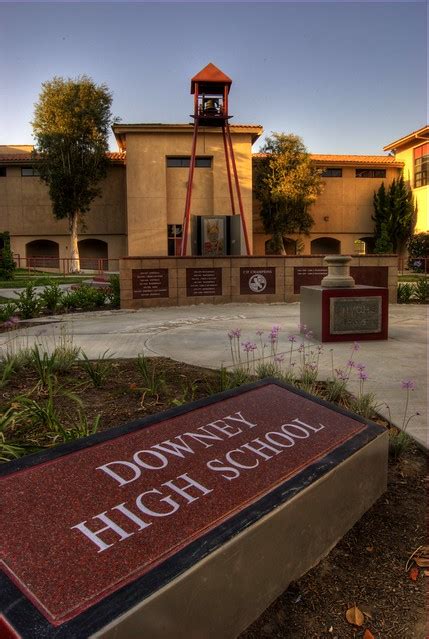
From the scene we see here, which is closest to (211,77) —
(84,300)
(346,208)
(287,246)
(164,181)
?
(84,300)

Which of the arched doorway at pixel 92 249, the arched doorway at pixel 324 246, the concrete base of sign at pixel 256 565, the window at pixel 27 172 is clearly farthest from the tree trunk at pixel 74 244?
the concrete base of sign at pixel 256 565

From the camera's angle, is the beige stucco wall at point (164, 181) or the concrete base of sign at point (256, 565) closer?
the concrete base of sign at point (256, 565)

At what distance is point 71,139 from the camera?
1259 inches

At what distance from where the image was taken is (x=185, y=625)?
1.67 metres

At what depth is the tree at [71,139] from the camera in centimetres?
3188

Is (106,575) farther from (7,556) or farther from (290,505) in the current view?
(290,505)

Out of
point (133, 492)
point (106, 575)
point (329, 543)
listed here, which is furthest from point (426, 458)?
point (106, 575)

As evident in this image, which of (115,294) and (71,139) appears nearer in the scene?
(115,294)

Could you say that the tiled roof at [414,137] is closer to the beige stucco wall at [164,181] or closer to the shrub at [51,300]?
the beige stucco wall at [164,181]

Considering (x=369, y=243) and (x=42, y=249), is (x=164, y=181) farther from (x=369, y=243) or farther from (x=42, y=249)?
(x=369, y=243)

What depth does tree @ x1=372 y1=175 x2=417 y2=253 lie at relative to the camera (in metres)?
35.8

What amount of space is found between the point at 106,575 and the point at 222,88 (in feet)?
62.8

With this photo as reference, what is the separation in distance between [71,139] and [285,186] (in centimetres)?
1443

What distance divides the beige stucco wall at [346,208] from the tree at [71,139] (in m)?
16.2
